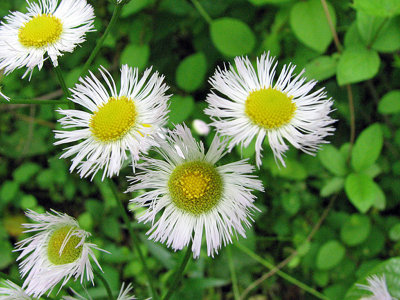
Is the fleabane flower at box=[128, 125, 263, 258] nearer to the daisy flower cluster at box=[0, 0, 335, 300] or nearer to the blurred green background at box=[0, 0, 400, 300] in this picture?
the daisy flower cluster at box=[0, 0, 335, 300]

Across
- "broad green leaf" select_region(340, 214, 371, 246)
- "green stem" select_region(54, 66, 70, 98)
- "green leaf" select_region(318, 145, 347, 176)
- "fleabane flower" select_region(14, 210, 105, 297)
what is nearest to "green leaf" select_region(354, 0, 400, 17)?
"green leaf" select_region(318, 145, 347, 176)

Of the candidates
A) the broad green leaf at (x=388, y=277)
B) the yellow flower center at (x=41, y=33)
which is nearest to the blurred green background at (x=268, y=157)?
the broad green leaf at (x=388, y=277)

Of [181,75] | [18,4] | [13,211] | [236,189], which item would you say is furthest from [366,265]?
[18,4]

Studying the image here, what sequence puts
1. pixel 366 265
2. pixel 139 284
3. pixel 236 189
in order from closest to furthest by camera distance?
pixel 236 189, pixel 366 265, pixel 139 284

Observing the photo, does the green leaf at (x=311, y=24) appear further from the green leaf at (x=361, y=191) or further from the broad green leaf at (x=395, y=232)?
the broad green leaf at (x=395, y=232)

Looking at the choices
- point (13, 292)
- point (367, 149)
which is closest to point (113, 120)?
point (13, 292)

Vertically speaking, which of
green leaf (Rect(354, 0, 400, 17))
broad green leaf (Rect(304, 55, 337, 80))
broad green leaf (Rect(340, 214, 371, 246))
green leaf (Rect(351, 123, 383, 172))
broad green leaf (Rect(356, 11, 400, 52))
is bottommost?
broad green leaf (Rect(340, 214, 371, 246))

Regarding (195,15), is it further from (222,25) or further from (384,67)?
(384,67)
